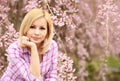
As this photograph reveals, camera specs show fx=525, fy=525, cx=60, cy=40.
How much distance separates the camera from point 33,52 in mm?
3621

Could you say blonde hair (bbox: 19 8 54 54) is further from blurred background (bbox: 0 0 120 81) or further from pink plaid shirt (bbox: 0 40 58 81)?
blurred background (bbox: 0 0 120 81)

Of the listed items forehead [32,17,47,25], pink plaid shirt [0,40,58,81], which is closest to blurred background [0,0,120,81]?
pink plaid shirt [0,40,58,81]

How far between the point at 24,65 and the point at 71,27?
4.31ft

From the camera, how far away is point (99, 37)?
7000 millimetres

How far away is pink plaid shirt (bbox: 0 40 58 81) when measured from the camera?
3.61 meters

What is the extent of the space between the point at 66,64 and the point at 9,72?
3.18 feet

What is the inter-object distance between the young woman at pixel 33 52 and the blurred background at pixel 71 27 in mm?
646

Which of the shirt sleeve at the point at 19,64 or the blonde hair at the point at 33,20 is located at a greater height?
the blonde hair at the point at 33,20

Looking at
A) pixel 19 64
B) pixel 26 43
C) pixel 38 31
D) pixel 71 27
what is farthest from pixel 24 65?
pixel 71 27

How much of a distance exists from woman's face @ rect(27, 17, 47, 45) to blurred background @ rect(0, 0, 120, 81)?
0.68 meters

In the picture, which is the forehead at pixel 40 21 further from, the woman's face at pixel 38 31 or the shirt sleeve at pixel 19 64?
the shirt sleeve at pixel 19 64

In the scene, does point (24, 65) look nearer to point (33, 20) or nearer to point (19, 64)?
point (19, 64)

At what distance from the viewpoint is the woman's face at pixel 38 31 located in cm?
367

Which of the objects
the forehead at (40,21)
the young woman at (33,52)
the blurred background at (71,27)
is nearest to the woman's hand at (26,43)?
the young woman at (33,52)
